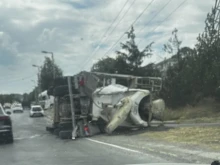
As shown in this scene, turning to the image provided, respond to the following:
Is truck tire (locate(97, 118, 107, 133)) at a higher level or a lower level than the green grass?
lower

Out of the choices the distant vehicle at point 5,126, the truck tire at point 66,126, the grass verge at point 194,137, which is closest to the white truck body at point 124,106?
the truck tire at point 66,126

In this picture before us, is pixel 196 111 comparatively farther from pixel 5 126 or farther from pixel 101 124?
pixel 5 126

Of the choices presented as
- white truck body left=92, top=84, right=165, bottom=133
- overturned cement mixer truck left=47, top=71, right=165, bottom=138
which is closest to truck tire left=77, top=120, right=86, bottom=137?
overturned cement mixer truck left=47, top=71, right=165, bottom=138

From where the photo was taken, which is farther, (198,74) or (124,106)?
(198,74)

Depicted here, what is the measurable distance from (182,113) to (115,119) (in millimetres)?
14750

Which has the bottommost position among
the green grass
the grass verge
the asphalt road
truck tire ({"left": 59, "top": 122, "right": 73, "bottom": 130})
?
the asphalt road

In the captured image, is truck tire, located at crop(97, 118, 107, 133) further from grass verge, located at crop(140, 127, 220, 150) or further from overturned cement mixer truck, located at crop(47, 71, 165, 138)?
grass verge, located at crop(140, 127, 220, 150)

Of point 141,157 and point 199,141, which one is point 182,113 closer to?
point 199,141

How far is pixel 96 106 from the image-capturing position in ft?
69.1

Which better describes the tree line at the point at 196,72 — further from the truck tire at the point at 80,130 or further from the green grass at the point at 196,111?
the truck tire at the point at 80,130

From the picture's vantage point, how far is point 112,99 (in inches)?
837

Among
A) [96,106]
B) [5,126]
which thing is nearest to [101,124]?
[96,106]

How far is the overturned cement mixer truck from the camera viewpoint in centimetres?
2022

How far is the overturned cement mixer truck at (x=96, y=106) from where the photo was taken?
66.3 feet
